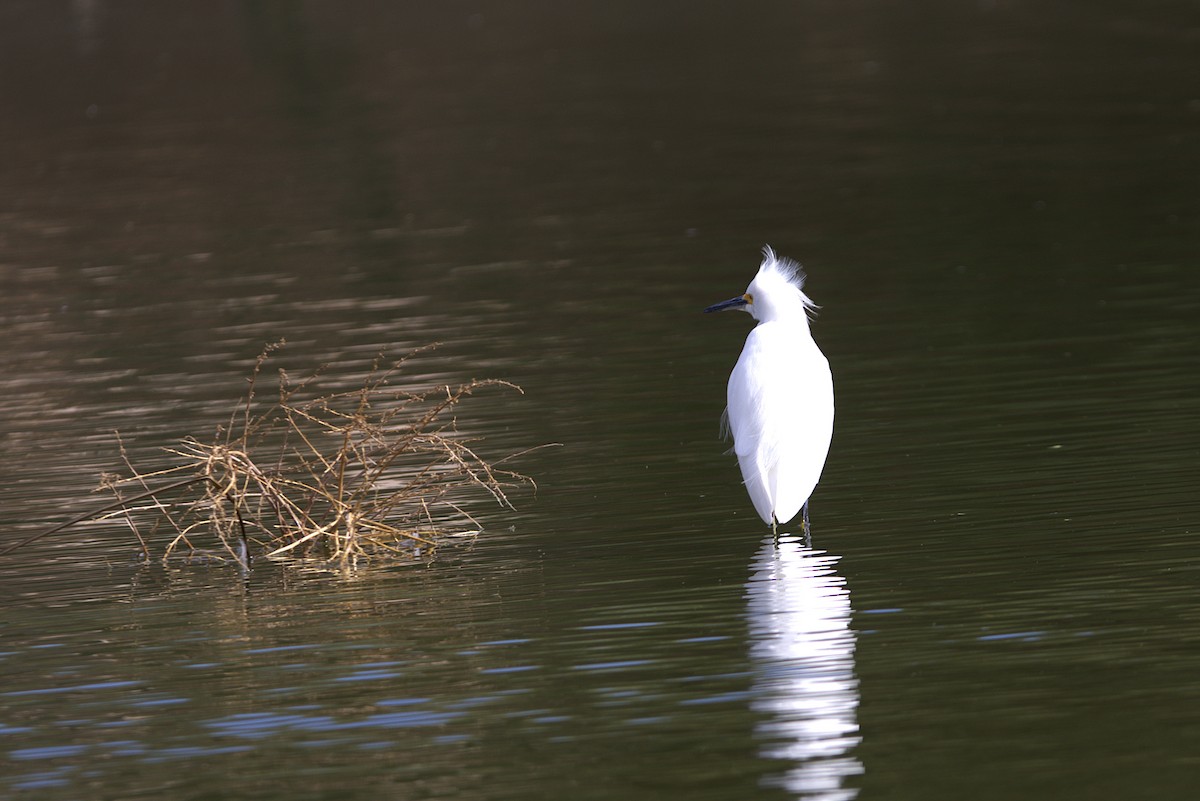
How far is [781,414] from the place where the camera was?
9.91 metres

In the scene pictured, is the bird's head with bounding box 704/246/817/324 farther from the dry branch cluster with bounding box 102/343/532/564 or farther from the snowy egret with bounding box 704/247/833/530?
the dry branch cluster with bounding box 102/343/532/564

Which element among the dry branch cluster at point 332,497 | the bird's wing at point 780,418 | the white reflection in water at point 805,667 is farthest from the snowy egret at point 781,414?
the dry branch cluster at point 332,497

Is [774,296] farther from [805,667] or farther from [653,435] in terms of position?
[805,667]

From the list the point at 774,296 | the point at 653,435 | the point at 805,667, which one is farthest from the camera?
the point at 653,435

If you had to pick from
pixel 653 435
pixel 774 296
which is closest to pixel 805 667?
pixel 774 296

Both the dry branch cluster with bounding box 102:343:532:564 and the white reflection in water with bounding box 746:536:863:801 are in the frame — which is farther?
the dry branch cluster with bounding box 102:343:532:564

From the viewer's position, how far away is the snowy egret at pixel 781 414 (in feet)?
32.0

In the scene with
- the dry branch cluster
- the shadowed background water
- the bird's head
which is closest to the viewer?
the shadowed background water

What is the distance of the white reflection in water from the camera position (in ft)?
22.0

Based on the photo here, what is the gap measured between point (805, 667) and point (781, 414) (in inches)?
93.2

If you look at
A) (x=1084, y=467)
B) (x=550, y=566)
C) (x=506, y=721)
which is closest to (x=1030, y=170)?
(x=1084, y=467)

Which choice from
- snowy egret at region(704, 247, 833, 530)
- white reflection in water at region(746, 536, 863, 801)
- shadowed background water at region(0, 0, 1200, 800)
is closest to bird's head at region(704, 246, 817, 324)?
snowy egret at region(704, 247, 833, 530)

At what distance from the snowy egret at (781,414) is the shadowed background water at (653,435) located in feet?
1.14

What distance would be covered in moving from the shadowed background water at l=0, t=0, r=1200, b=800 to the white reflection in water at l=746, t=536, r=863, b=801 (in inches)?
1.0
